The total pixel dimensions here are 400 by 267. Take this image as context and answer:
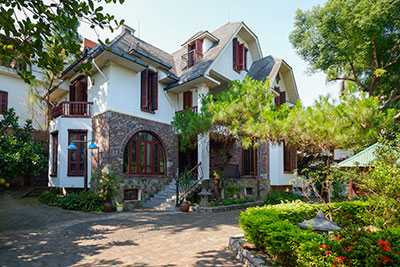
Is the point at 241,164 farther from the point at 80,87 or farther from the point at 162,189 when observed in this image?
the point at 80,87

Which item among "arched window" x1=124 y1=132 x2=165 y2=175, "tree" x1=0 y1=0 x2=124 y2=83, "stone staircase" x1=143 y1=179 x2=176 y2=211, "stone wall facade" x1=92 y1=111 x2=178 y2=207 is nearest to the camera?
"tree" x1=0 y1=0 x2=124 y2=83

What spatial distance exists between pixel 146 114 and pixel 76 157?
414 cm

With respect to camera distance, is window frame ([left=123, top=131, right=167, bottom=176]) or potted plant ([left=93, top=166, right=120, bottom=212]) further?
window frame ([left=123, top=131, right=167, bottom=176])

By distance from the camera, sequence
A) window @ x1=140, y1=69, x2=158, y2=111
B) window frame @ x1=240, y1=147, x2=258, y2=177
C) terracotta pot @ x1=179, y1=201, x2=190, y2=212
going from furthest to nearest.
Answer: window frame @ x1=240, y1=147, x2=258, y2=177, window @ x1=140, y1=69, x2=158, y2=111, terracotta pot @ x1=179, y1=201, x2=190, y2=212

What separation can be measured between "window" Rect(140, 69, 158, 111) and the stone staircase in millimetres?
4329

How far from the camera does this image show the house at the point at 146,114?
12.5 metres

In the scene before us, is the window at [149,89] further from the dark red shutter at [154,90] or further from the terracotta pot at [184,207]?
the terracotta pot at [184,207]

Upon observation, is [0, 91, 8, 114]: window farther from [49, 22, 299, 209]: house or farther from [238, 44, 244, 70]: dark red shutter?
[238, 44, 244, 70]: dark red shutter

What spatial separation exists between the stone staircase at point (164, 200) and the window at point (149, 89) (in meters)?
4.33

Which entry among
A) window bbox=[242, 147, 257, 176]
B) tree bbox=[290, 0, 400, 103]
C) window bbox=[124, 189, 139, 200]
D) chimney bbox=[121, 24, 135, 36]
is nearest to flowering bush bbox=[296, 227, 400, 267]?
window bbox=[124, 189, 139, 200]

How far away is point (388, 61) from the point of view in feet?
51.8

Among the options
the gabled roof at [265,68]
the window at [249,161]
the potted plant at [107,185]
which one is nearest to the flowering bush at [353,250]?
the potted plant at [107,185]

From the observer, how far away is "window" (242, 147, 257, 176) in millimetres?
15690

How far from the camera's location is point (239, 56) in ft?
52.7
